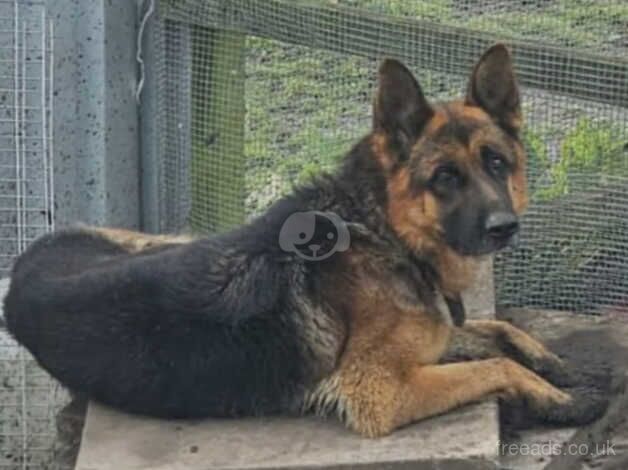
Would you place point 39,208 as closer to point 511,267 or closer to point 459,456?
point 511,267

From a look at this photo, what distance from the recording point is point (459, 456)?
534cm

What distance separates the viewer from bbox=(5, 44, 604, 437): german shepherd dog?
5.67m

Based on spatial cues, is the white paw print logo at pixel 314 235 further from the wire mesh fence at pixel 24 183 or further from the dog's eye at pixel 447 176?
the wire mesh fence at pixel 24 183

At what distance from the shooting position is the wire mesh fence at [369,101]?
6793 mm

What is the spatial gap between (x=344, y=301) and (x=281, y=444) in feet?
1.81

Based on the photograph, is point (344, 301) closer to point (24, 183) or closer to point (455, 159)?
point (455, 159)

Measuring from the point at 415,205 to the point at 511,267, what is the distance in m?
1.36

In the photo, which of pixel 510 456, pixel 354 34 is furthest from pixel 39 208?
pixel 510 456

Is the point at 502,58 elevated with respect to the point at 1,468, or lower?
elevated

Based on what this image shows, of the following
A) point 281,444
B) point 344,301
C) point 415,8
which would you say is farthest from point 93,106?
point 281,444

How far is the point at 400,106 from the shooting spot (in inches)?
229

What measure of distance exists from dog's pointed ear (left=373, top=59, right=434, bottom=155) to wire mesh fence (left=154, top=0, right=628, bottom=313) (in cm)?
86

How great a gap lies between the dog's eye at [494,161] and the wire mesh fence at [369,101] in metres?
0.99

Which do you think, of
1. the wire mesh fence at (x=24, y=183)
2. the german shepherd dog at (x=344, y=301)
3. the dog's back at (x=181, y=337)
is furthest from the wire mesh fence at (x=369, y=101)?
the dog's back at (x=181, y=337)
